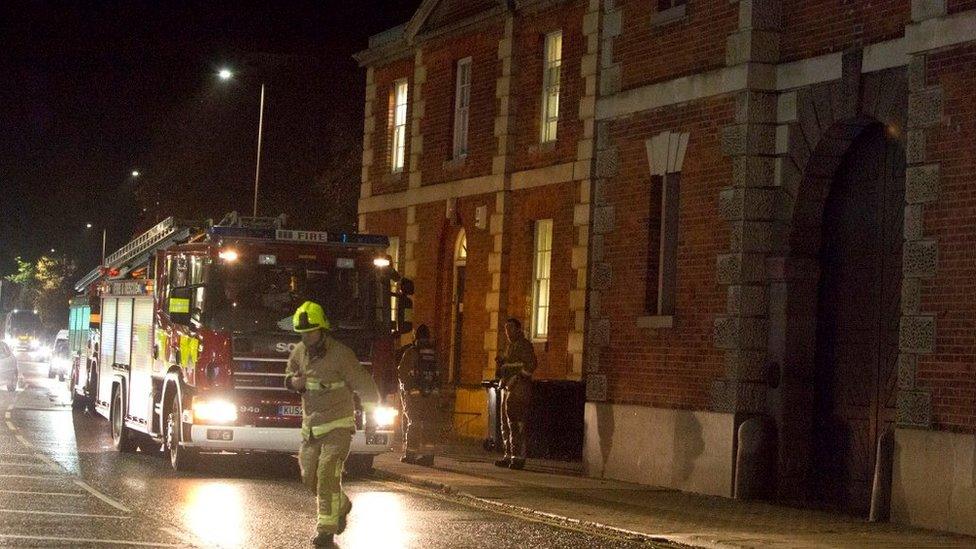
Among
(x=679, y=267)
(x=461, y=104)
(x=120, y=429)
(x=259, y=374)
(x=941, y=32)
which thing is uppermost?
(x=461, y=104)

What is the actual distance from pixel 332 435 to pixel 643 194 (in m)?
8.70

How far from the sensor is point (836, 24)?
58.7ft

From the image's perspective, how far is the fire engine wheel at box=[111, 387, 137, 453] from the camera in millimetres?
22547

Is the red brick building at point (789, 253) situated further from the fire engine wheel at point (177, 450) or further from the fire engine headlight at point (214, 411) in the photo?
the fire engine wheel at point (177, 450)

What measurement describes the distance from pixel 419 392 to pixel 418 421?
1.34 ft

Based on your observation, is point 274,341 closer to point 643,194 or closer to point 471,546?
point 643,194

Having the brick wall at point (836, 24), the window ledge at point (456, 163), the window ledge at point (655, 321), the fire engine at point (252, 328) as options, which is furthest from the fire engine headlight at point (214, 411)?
the window ledge at point (456, 163)

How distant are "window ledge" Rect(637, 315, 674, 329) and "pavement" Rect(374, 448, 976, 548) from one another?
6.34ft

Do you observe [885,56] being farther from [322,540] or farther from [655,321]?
[322,540]

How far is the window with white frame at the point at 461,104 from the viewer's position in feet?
97.9

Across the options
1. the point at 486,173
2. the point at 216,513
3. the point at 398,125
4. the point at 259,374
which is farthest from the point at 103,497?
the point at 398,125

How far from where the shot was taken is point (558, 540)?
1391 centimetres

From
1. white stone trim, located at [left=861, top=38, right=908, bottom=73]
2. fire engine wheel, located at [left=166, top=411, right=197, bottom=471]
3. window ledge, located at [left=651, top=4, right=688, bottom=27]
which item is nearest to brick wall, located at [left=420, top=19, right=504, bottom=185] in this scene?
window ledge, located at [left=651, top=4, right=688, bottom=27]

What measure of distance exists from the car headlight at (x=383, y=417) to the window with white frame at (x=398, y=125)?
13070 millimetres
